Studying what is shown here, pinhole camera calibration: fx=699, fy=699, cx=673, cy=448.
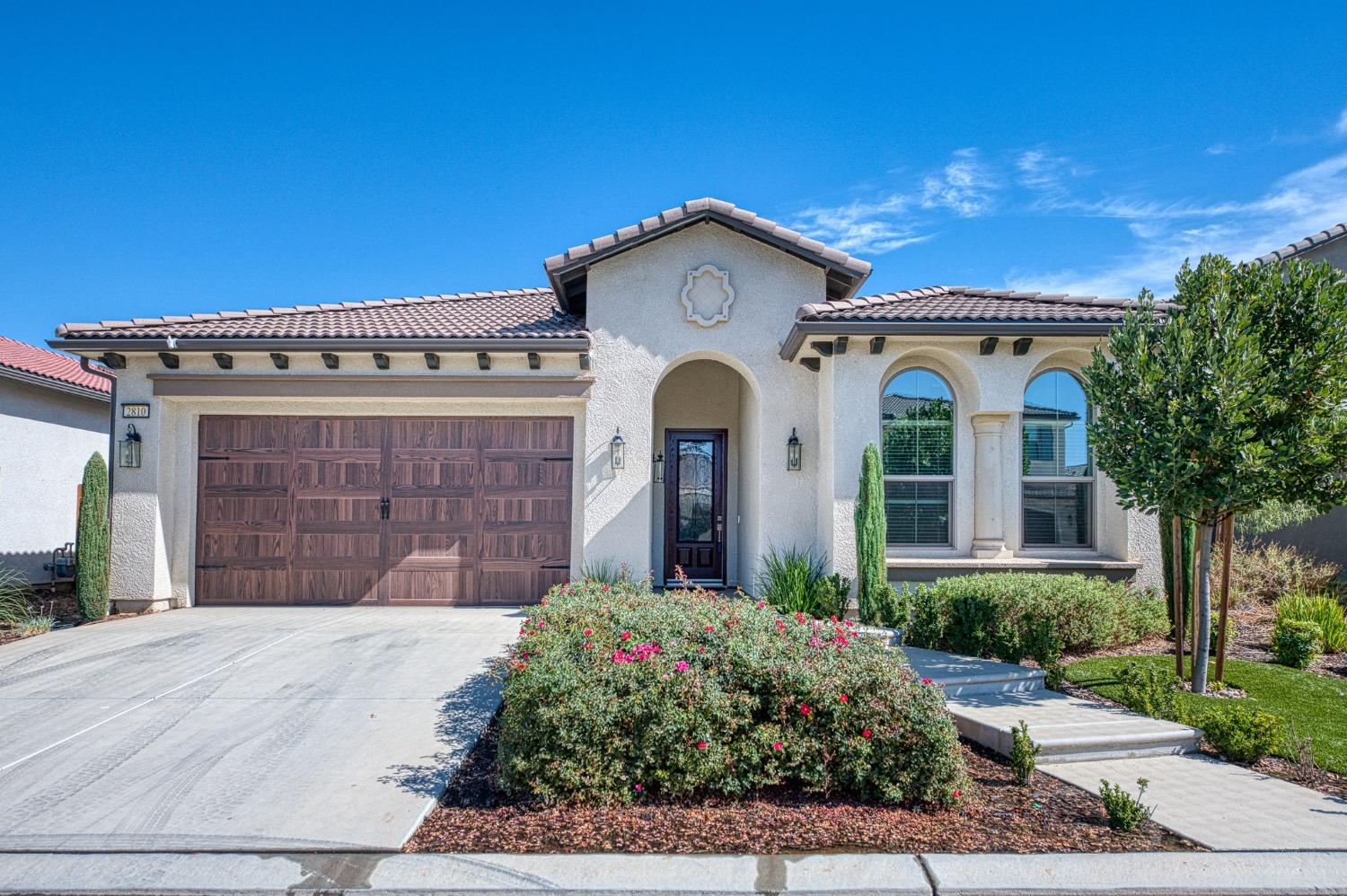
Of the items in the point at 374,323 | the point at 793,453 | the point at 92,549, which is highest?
the point at 374,323

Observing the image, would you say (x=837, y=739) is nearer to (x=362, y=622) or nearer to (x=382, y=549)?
(x=362, y=622)

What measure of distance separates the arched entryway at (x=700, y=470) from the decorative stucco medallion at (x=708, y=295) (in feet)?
6.98

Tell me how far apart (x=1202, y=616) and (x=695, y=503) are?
729 centimetres

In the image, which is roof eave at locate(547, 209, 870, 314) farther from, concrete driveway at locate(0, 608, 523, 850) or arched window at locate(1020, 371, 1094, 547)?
concrete driveway at locate(0, 608, 523, 850)

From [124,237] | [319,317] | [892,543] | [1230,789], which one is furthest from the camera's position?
[124,237]

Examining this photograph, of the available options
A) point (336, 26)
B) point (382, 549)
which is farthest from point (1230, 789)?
point (336, 26)

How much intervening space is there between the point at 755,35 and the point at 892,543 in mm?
7166

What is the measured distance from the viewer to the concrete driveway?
3.86 m

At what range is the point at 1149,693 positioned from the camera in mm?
5727

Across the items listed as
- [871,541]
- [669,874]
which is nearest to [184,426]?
[871,541]

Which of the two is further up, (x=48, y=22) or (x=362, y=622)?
(x=48, y=22)

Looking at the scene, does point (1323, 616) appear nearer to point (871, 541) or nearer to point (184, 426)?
point (871, 541)

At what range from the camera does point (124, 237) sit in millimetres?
13656

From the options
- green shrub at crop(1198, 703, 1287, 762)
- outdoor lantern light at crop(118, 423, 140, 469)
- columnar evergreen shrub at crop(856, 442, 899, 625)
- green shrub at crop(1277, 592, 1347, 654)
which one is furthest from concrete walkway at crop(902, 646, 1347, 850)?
outdoor lantern light at crop(118, 423, 140, 469)
